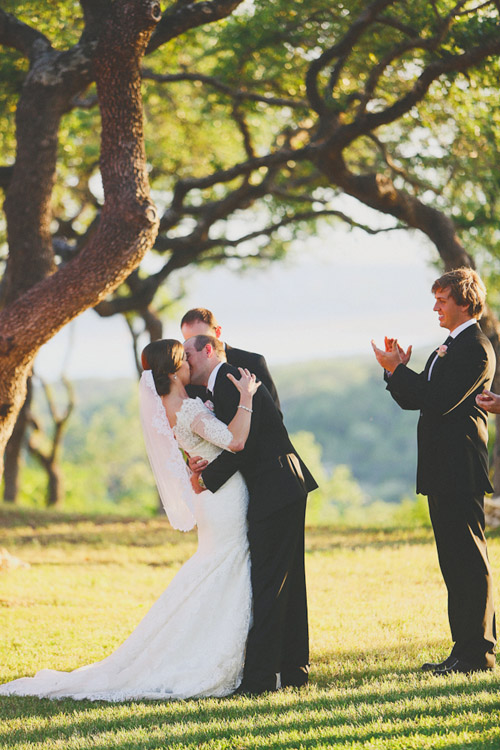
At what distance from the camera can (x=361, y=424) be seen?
14088cm

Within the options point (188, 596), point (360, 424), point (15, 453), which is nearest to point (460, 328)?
point (188, 596)

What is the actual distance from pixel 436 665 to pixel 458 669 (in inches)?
10.6

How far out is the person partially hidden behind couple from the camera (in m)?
5.19

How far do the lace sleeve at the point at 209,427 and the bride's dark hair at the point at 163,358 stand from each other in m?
0.28

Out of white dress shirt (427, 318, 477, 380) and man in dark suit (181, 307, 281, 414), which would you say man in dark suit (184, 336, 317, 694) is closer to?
man in dark suit (181, 307, 281, 414)

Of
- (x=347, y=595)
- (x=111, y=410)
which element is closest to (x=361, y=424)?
(x=111, y=410)

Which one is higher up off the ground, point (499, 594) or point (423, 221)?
point (423, 221)

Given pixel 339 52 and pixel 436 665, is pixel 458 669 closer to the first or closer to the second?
pixel 436 665

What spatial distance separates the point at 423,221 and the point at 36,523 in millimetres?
9065

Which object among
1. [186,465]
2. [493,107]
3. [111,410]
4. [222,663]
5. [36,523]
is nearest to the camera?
[222,663]

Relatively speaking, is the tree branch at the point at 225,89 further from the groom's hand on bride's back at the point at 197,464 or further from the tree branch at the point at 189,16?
the groom's hand on bride's back at the point at 197,464

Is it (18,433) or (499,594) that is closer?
(499,594)

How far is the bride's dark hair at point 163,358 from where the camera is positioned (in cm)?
529

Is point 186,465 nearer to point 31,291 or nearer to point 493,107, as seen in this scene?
point 31,291
